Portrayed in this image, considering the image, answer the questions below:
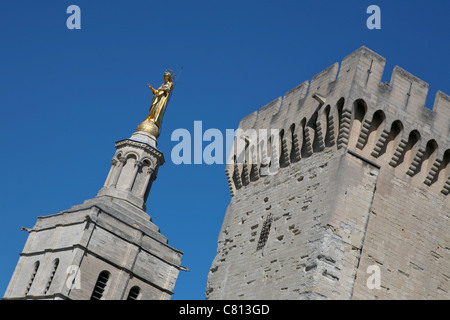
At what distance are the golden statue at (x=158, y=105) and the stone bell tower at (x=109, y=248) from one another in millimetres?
1999

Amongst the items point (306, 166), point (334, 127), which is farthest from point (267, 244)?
point (334, 127)

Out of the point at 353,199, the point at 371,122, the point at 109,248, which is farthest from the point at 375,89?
the point at 109,248

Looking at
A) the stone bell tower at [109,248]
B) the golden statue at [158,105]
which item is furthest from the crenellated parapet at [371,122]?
the golden statue at [158,105]

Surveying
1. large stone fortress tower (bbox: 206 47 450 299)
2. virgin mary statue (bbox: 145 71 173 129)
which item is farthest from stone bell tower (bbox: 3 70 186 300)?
large stone fortress tower (bbox: 206 47 450 299)

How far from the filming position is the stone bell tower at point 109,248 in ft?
140

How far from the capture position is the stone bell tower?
42.5 metres

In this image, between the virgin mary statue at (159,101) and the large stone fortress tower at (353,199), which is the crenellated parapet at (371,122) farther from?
the virgin mary statue at (159,101)

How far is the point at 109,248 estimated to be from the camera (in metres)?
43.7

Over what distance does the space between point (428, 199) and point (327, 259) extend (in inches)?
140

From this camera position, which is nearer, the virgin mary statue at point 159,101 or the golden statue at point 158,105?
the golden statue at point 158,105

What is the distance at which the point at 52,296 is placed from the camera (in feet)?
136

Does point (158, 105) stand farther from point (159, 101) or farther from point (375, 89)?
point (375, 89)
